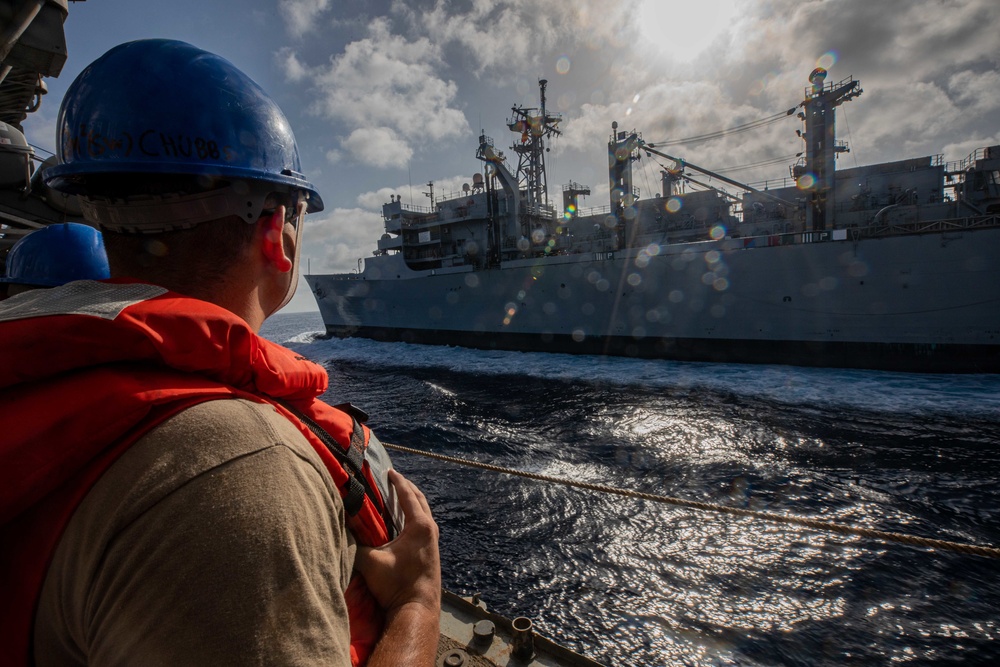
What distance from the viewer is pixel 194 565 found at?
0.62 m

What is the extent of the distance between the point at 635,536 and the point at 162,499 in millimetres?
6638

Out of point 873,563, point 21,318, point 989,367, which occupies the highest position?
point 21,318

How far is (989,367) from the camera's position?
1468cm

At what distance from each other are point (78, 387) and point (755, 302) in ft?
65.3

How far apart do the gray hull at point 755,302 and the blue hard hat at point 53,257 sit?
59.7 ft

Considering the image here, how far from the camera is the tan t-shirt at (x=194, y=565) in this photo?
608 mm

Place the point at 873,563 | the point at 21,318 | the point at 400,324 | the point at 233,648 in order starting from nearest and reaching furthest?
the point at 233,648
the point at 21,318
the point at 873,563
the point at 400,324

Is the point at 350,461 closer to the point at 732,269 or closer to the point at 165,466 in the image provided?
the point at 165,466

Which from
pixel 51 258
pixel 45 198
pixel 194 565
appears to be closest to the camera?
pixel 194 565

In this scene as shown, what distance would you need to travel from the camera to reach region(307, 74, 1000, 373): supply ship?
49.2 ft

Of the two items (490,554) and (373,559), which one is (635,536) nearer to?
(490,554)

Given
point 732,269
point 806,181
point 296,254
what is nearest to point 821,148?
point 806,181

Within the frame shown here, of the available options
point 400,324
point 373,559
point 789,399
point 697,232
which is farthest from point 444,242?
point 373,559

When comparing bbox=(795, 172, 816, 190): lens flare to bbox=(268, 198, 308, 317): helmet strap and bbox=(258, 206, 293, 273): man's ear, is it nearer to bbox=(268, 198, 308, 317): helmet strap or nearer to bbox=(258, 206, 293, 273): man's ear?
bbox=(268, 198, 308, 317): helmet strap
